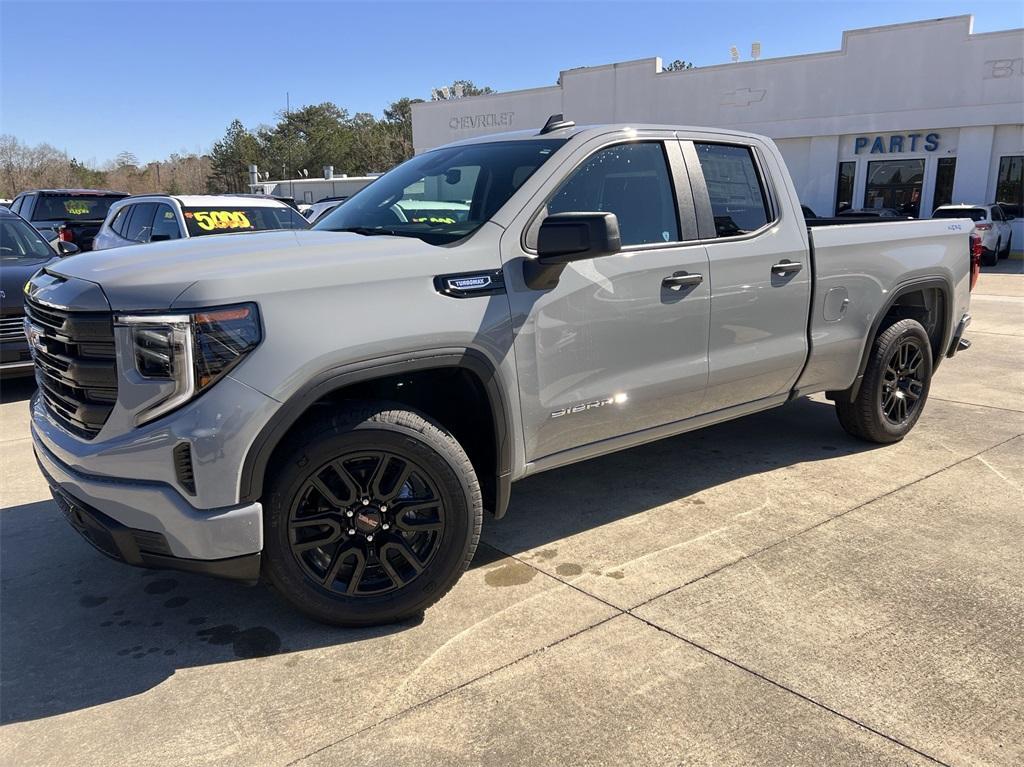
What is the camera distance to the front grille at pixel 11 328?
6.93 m

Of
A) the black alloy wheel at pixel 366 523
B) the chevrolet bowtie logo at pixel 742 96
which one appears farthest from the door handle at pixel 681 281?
the chevrolet bowtie logo at pixel 742 96

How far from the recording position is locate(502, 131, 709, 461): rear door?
11.2 feet

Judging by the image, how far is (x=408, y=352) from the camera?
3.03 meters

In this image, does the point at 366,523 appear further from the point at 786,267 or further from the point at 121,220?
the point at 121,220

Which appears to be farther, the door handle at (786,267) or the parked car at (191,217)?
the parked car at (191,217)

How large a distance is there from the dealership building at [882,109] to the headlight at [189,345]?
19.9m

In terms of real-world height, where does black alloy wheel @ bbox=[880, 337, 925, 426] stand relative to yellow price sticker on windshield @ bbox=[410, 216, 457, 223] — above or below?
below

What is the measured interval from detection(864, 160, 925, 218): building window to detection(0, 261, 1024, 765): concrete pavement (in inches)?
941

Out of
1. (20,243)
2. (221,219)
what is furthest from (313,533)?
(221,219)

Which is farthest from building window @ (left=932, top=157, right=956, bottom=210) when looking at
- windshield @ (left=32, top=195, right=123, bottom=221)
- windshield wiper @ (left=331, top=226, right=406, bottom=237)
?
windshield wiper @ (left=331, top=226, right=406, bottom=237)

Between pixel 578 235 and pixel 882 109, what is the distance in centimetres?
2657

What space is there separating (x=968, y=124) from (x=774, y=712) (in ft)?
86.6

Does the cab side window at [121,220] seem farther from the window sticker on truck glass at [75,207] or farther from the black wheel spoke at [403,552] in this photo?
the black wheel spoke at [403,552]

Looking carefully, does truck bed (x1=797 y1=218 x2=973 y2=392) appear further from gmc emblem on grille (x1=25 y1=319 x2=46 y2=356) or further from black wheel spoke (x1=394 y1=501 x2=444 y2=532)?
→ gmc emblem on grille (x1=25 y1=319 x2=46 y2=356)
